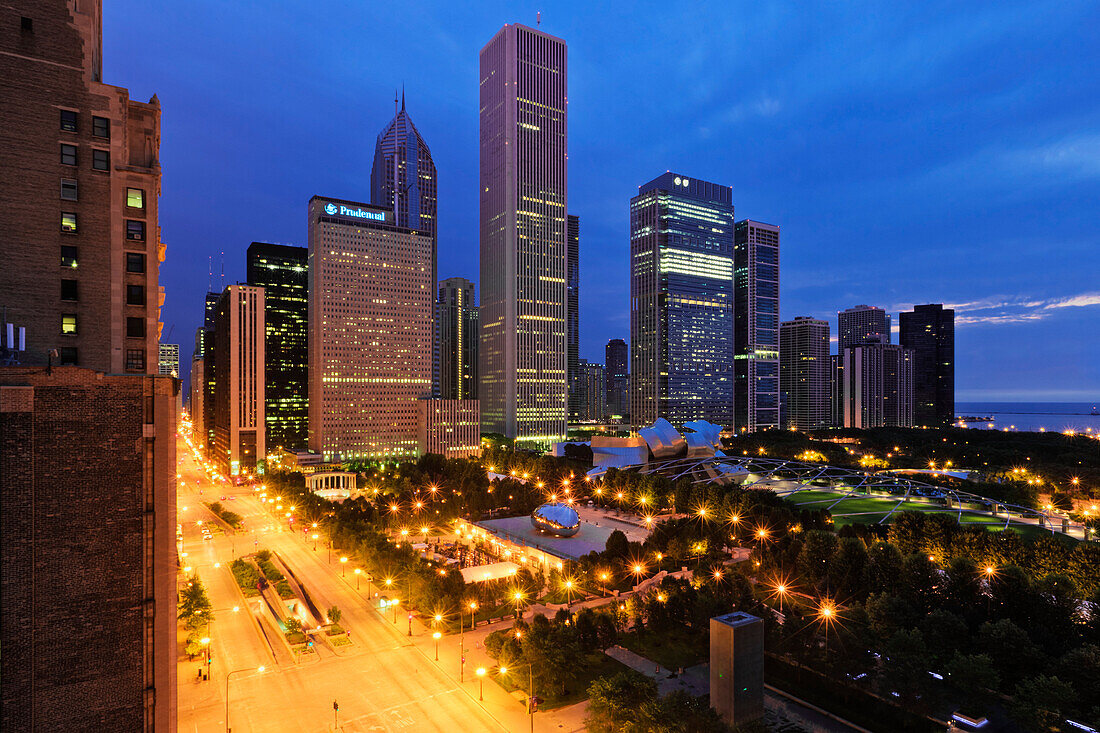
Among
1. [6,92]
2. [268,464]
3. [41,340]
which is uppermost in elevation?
[6,92]

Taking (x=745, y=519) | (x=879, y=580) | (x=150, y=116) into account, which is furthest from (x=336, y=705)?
(x=745, y=519)

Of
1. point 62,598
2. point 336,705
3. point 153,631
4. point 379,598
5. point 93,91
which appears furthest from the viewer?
point 379,598

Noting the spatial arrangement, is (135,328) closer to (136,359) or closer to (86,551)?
(136,359)

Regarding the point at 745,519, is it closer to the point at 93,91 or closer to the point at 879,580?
the point at 879,580

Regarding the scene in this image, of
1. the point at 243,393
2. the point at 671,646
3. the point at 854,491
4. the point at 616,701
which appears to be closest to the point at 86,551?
the point at 616,701

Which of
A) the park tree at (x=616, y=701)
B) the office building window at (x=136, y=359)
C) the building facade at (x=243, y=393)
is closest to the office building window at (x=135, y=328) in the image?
the office building window at (x=136, y=359)

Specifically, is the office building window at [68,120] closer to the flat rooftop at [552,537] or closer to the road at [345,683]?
the road at [345,683]
